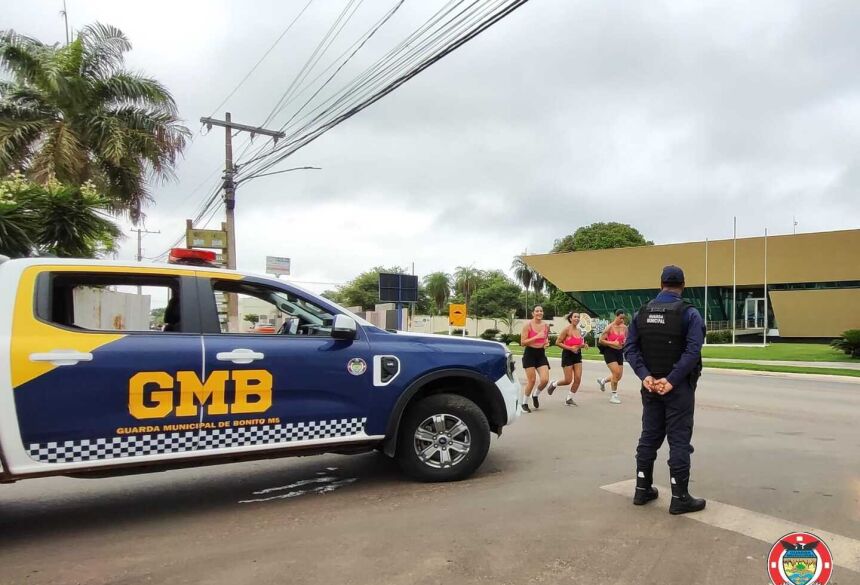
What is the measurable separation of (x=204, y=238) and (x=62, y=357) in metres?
13.7

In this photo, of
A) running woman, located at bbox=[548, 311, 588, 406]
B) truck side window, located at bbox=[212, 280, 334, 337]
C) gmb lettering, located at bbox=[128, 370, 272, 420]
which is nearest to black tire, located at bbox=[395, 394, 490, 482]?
truck side window, located at bbox=[212, 280, 334, 337]

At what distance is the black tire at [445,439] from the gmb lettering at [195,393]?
1.24 meters

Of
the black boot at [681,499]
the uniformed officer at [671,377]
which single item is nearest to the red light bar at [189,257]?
the uniformed officer at [671,377]

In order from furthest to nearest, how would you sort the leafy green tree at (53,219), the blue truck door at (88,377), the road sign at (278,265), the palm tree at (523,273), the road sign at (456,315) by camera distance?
the palm tree at (523,273), the road sign at (456,315), the road sign at (278,265), the leafy green tree at (53,219), the blue truck door at (88,377)

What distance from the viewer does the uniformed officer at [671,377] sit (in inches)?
172

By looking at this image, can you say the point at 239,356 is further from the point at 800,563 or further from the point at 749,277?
the point at 749,277

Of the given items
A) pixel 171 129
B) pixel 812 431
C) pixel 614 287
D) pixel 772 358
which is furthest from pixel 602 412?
pixel 614 287

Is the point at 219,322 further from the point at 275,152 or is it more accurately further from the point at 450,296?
the point at 450,296

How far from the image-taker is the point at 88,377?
13.3 feet

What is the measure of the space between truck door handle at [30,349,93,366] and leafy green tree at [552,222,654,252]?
6044 centimetres

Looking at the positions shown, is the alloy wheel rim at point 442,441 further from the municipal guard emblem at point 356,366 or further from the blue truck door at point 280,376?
the municipal guard emblem at point 356,366

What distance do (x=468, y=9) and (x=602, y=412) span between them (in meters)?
6.41

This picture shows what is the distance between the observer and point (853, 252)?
1494 inches

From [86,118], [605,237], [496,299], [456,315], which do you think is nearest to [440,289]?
[496,299]
